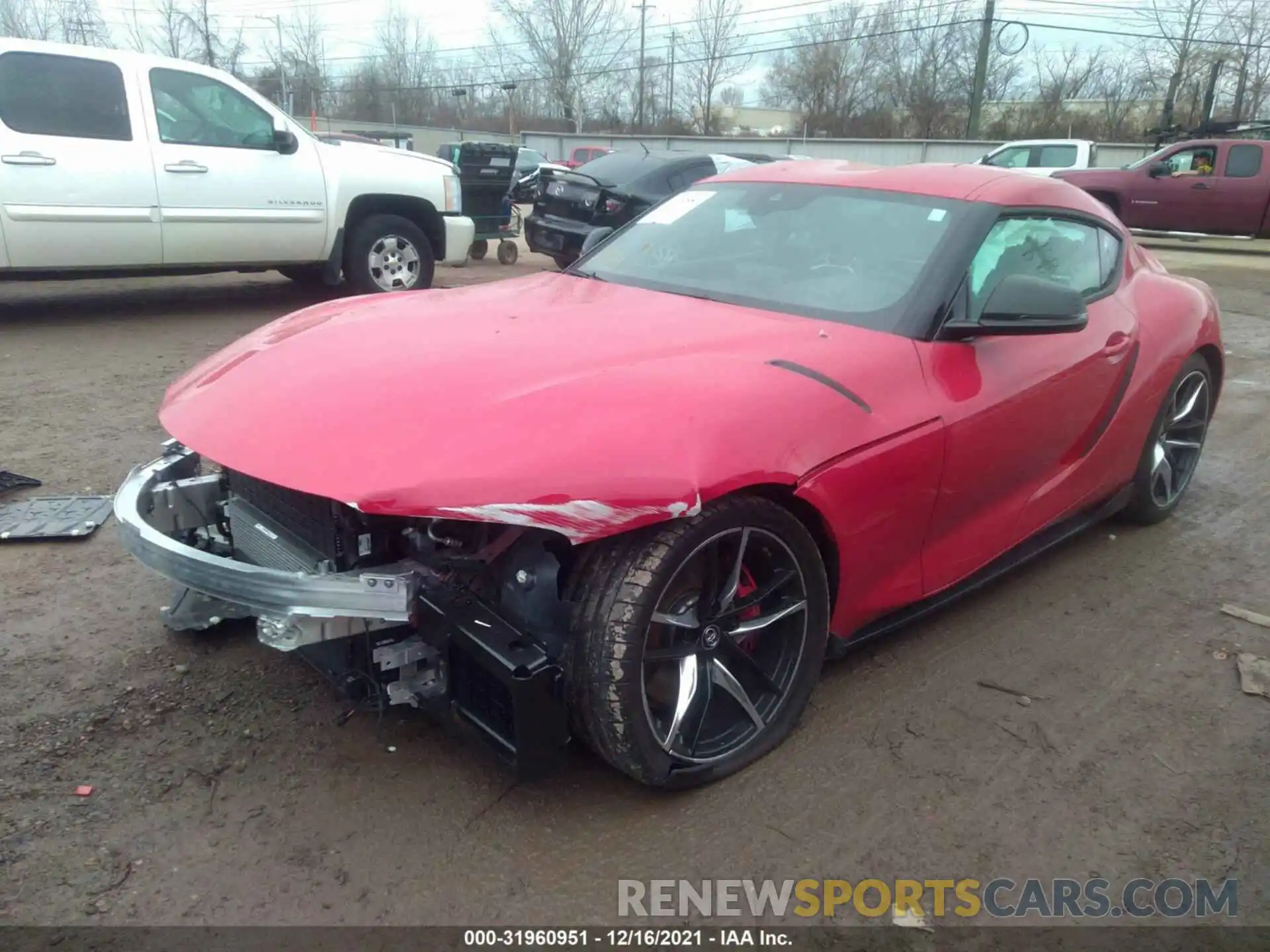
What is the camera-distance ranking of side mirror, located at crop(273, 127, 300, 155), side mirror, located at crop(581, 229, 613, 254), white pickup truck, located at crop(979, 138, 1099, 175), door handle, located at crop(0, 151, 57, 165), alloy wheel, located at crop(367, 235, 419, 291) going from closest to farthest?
side mirror, located at crop(581, 229, 613, 254) < door handle, located at crop(0, 151, 57, 165) < side mirror, located at crop(273, 127, 300, 155) < alloy wheel, located at crop(367, 235, 419, 291) < white pickup truck, located at crop(979, 138, 1099, 175)

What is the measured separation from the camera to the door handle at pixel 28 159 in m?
6.52

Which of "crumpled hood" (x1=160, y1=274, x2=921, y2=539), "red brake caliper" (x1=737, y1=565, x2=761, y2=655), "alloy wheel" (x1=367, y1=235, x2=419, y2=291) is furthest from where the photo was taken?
"alloy wheel" (x1=367, y1=235, x2=419, y2=291)

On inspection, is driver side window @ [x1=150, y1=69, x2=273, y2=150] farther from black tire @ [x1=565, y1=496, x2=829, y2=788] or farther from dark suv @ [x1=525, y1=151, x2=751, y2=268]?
black tire @ [x1=565, y1=496, x2=829, y2=788]

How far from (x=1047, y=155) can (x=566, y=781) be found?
68.4ft

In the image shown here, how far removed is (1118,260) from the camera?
12.9ft

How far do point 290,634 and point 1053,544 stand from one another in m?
2.72

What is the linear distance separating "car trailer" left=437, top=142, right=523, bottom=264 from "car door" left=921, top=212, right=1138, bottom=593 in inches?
351

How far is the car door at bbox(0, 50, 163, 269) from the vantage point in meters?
6.59

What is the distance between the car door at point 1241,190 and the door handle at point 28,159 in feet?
54.7

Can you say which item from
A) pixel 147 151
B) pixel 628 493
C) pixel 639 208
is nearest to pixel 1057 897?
pixel 628 493

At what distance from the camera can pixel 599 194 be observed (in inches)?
416

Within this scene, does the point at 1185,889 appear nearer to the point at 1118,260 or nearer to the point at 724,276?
the point at 724,276

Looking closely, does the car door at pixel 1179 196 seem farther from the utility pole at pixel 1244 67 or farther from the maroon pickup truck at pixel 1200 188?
the utility pole at pixel 1244 67

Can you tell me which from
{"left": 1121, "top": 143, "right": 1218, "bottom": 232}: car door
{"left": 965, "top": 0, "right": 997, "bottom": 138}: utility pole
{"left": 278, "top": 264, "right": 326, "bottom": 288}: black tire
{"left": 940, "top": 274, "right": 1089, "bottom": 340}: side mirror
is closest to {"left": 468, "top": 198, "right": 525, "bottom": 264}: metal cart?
{"left": 278, "top": 264, "right": 326, "bottom": 288}: black tire
